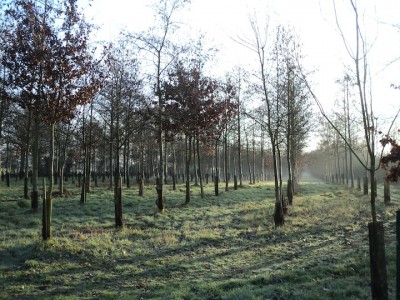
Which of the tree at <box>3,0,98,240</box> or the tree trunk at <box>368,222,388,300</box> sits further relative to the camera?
the tree at <box>3,0,98,240</box>

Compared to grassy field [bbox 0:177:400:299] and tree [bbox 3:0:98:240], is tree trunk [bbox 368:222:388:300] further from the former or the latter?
tree [bbox 3:0:98:240]

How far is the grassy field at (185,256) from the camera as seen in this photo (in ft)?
23.3

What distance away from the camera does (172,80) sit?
72.4 ft

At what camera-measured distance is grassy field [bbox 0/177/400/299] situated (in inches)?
280

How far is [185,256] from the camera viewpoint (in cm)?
1012

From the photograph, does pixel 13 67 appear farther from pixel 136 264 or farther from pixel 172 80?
pixel 172 80

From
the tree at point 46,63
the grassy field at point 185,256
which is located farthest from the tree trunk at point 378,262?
the tree at point 46,63

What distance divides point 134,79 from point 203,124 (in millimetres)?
5473

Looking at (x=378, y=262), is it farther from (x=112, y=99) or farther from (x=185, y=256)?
(x=112, y=99)

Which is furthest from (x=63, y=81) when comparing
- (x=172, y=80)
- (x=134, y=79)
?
(x=172, y=80)

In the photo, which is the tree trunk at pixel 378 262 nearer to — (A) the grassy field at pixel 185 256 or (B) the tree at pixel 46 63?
(A) the grassy field at pixel 185 256

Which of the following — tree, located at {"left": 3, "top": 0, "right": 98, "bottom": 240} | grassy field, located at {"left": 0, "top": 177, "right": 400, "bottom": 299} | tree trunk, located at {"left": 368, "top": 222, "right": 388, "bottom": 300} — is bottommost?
grassy field, located at {"left": 0, "top": 177, "right": 400, "bottom": 299}

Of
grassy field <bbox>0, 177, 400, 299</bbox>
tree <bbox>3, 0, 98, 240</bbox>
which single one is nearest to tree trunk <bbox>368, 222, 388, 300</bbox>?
grassy field <bbox>0, 177, 400, 299</bbox>

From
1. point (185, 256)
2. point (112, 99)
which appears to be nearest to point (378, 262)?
point (185, 256)
